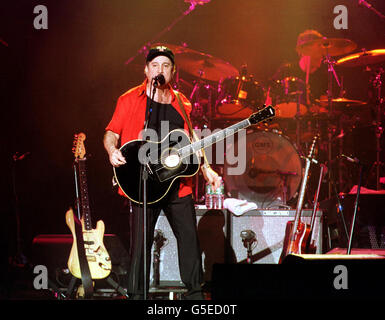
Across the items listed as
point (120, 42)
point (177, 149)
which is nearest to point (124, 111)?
point (177, 149)

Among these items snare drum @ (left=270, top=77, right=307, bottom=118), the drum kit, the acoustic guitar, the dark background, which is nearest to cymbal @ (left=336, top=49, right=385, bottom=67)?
→ the drum kit

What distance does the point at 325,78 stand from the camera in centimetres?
829

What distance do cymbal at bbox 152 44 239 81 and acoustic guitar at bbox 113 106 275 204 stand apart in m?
3.09

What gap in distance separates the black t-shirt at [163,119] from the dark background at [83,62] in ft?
9.36

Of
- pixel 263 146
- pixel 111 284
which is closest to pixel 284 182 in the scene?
pixel 263 146

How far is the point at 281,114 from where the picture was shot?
25.0 ft

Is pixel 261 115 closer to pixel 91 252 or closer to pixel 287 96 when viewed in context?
pixel 91 252

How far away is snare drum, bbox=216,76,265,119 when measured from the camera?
7.26 metres

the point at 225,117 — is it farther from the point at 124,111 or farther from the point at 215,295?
the point at 215,295

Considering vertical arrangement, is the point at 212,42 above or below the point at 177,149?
above

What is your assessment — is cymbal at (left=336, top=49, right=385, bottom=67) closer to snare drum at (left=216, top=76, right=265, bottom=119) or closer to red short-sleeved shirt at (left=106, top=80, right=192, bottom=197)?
snare drum at (left=216, top=76, right=265, bottom=119)

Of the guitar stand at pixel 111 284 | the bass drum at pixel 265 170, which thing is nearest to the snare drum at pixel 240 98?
the bass drum at pixel 265 170
